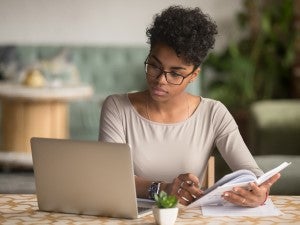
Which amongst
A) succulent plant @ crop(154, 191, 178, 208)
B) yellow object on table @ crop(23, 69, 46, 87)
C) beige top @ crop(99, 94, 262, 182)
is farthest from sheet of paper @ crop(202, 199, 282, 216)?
yellow object on table @ crop(23, 69, 46, 87)

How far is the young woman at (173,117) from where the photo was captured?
8.91ft

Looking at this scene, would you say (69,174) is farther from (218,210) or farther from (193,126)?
(193,126)

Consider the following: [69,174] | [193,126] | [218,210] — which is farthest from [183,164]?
[69,174]

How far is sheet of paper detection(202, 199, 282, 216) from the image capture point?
7.85 feet

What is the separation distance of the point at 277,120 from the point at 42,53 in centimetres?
283

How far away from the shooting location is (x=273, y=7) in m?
7.24

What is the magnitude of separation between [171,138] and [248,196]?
546 millimetres

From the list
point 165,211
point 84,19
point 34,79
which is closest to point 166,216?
point 165,211

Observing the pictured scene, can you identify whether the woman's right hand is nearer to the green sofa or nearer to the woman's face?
the woman's face

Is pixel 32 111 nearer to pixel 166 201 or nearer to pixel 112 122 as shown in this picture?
pixel 112 122

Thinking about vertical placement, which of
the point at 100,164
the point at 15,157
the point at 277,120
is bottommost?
the point at 15,157

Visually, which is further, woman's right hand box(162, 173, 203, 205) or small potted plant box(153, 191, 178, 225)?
woman's right hand box(162, 173, 203, 205)

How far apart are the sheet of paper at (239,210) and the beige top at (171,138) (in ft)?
1.26

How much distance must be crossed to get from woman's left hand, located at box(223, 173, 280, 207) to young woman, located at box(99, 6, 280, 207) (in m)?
0.24
